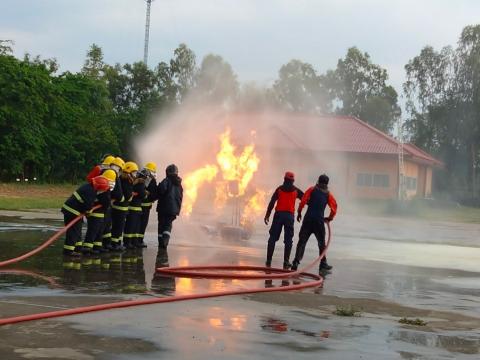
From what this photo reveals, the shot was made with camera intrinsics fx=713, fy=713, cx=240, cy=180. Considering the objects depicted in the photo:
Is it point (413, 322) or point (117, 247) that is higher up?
point (117, 247)

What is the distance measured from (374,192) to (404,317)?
153 feet

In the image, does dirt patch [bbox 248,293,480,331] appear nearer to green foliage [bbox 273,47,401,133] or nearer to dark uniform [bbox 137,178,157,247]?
dark uniform [bbox 137,178,157,247]

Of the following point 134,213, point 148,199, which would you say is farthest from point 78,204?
point 148,199

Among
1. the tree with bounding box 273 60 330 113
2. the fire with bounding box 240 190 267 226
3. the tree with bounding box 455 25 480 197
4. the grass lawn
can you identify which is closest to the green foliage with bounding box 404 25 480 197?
the tree with bounding box 455 25 480 197

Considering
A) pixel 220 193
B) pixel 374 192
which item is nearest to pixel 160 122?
pixel 374 192

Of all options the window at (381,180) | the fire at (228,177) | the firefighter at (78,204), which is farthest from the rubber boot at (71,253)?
the window at (381,180)

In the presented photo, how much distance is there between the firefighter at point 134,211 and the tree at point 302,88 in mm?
55261

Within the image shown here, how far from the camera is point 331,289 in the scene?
10.5 metres

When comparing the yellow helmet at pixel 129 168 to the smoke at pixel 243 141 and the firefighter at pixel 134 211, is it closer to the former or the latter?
the firefighter at pixel 134 211

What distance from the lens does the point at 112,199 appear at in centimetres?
1327

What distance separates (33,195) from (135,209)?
25.7 metres

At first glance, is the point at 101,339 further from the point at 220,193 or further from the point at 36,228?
the point at 220,193

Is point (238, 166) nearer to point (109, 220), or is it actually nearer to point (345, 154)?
point (109, 220)

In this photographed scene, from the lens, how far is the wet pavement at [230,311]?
6055 millimetres
